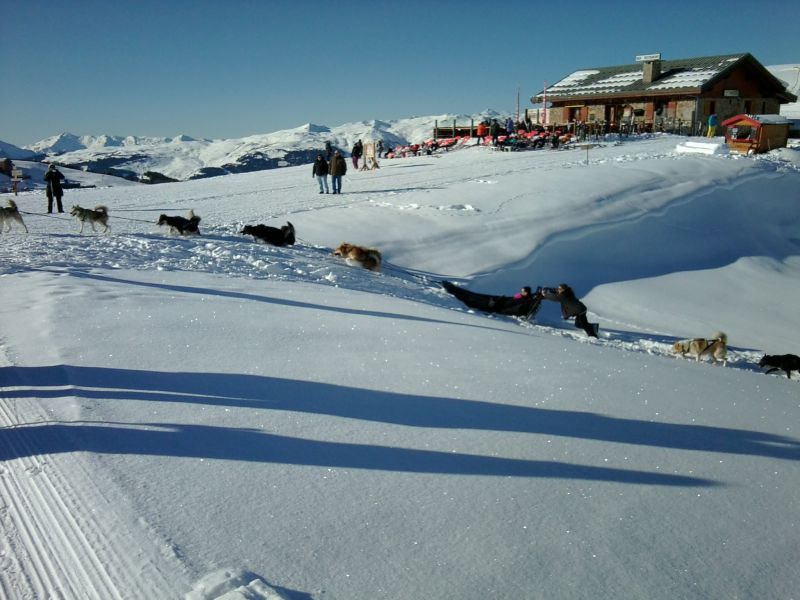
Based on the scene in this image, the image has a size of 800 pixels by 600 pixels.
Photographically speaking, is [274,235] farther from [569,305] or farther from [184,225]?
[569,305]

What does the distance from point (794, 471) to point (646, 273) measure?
31.0 ft

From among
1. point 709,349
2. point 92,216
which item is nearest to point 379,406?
point 709,349

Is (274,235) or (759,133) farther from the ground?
(759,133)

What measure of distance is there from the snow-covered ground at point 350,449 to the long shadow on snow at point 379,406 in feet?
0.07

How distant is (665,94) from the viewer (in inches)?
1219

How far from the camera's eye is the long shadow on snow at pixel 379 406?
3.70 m

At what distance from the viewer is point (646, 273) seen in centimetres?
1240

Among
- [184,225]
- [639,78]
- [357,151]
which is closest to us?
[184,225]

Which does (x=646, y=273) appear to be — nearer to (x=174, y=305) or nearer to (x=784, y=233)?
(x=784, y=233)

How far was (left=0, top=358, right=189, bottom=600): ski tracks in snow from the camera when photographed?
7.43ft

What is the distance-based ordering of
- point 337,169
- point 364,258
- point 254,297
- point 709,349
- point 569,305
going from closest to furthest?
point 254,297 → point 709,349 → point 569,305 → point 364,258 → point 337,169

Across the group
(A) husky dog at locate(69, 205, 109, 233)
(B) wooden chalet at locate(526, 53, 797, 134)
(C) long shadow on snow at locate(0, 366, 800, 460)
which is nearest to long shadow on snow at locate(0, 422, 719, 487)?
(C) long shadow on snow at locate(0, 366, 800, 460)

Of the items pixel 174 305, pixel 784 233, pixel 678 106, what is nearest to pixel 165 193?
pixel 174 305

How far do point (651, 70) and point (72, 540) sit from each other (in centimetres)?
3573
